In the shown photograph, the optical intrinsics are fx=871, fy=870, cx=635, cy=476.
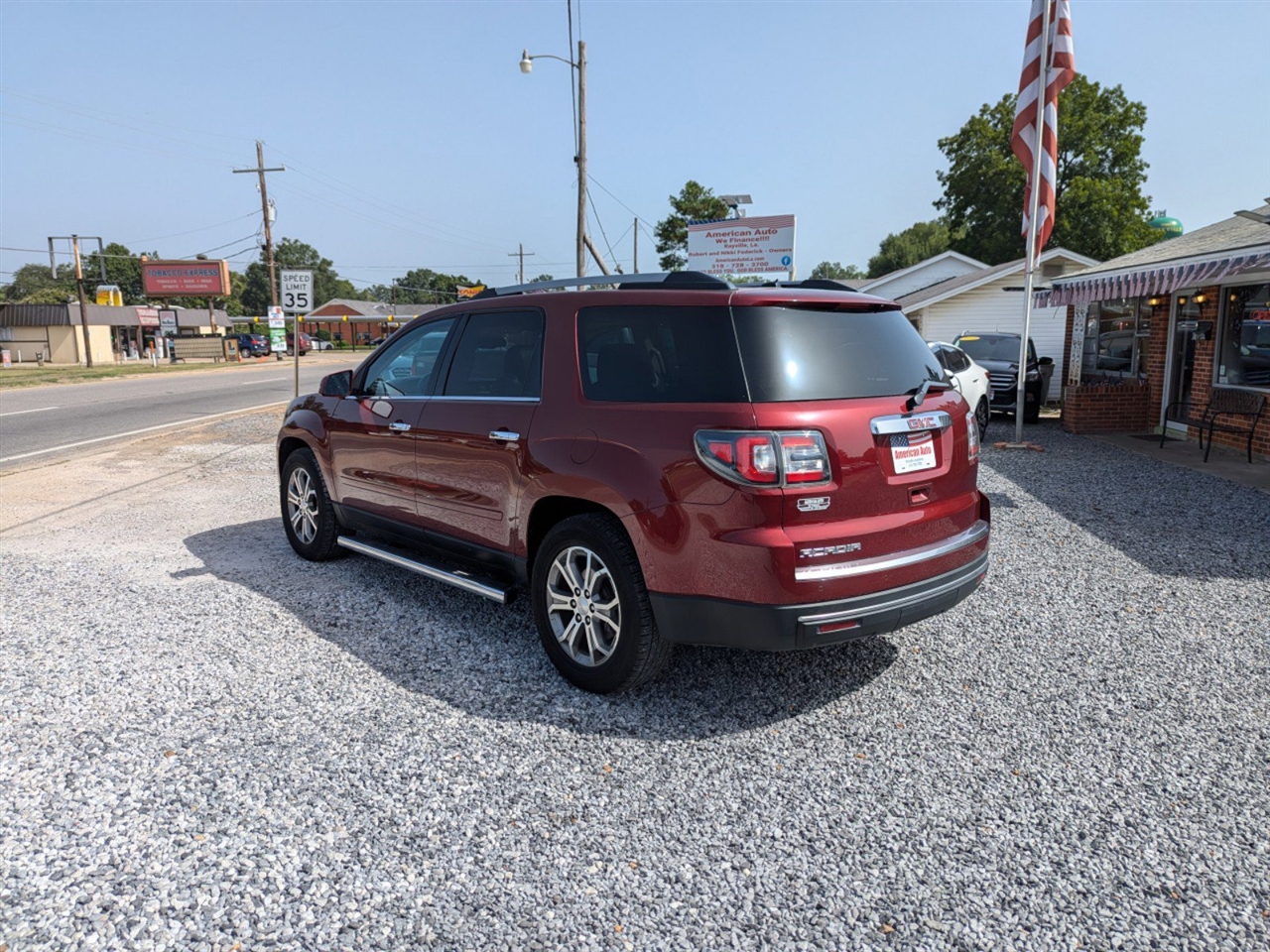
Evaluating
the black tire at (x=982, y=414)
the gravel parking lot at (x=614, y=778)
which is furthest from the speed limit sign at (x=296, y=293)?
the black tire at (x=982, y=414)

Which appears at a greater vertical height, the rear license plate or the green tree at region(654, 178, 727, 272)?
the green tree at region(654, 178, 727, 272)

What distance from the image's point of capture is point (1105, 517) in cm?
762

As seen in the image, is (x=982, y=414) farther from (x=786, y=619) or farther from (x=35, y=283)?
(x=35, y=283)

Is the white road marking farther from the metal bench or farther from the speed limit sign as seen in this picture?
the metal bench

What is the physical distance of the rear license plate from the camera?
3.54m

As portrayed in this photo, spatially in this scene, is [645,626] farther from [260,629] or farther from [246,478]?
[246,478]

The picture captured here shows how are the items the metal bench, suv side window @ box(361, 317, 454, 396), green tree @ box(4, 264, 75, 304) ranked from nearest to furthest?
suv side window @ box(361, 317, 454, 396) < the metal bench < green tree @ box(4, 264, 75, 304)

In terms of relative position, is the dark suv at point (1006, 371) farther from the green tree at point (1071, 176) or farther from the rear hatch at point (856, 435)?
the green tree at point (1071, 176)

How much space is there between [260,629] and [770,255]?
72.5ft

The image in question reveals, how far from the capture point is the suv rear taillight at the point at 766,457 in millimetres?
3234

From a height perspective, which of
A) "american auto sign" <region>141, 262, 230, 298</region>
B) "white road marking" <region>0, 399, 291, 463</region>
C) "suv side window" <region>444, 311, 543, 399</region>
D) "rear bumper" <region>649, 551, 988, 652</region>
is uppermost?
"american auto sign" <region>141, 262, 230, 298</region>

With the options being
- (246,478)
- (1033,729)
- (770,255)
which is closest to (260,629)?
(1033,729)

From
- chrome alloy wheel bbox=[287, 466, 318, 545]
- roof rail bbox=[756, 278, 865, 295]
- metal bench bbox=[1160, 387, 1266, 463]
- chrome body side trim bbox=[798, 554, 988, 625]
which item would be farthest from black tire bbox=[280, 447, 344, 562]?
metal bench bbox=[1160, 387, 1266, 463]

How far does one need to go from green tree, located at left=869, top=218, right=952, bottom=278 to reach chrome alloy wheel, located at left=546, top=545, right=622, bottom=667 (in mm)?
92427
